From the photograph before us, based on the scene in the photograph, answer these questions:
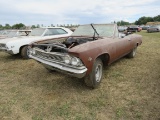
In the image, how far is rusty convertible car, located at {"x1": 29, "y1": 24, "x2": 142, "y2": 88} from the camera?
3.30 meters

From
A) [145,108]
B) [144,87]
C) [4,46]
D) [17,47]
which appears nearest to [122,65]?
[144,87]

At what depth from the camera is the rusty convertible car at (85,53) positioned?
10.8 feet

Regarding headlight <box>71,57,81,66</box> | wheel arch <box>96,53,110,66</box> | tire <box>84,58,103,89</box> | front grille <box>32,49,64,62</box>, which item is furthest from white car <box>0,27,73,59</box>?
headlight <box>71,57,81,66</box>

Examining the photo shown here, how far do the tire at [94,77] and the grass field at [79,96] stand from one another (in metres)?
0.15

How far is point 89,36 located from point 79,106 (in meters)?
2.39

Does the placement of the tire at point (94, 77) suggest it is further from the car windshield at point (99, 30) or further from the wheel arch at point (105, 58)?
the car windshield at point (99, 30)

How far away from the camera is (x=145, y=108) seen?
3.09 m

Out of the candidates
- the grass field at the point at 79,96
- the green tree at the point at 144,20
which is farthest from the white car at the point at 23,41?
the green tree at the point at 144,20

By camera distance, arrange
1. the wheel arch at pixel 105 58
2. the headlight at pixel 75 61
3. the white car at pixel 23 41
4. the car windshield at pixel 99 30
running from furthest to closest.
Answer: the white car at pixel 23 41, the car windshield at pixel 99 30, the wheel arch at pixel 105 58, the headlight at pixel 75 61

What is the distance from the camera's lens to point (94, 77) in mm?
3744

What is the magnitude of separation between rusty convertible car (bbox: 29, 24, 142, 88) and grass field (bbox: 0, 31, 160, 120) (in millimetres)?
448

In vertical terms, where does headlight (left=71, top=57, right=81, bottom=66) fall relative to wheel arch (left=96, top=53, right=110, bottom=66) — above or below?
above

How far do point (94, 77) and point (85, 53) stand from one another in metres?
0.71

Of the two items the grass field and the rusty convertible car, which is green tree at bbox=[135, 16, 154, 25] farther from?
the grass field
